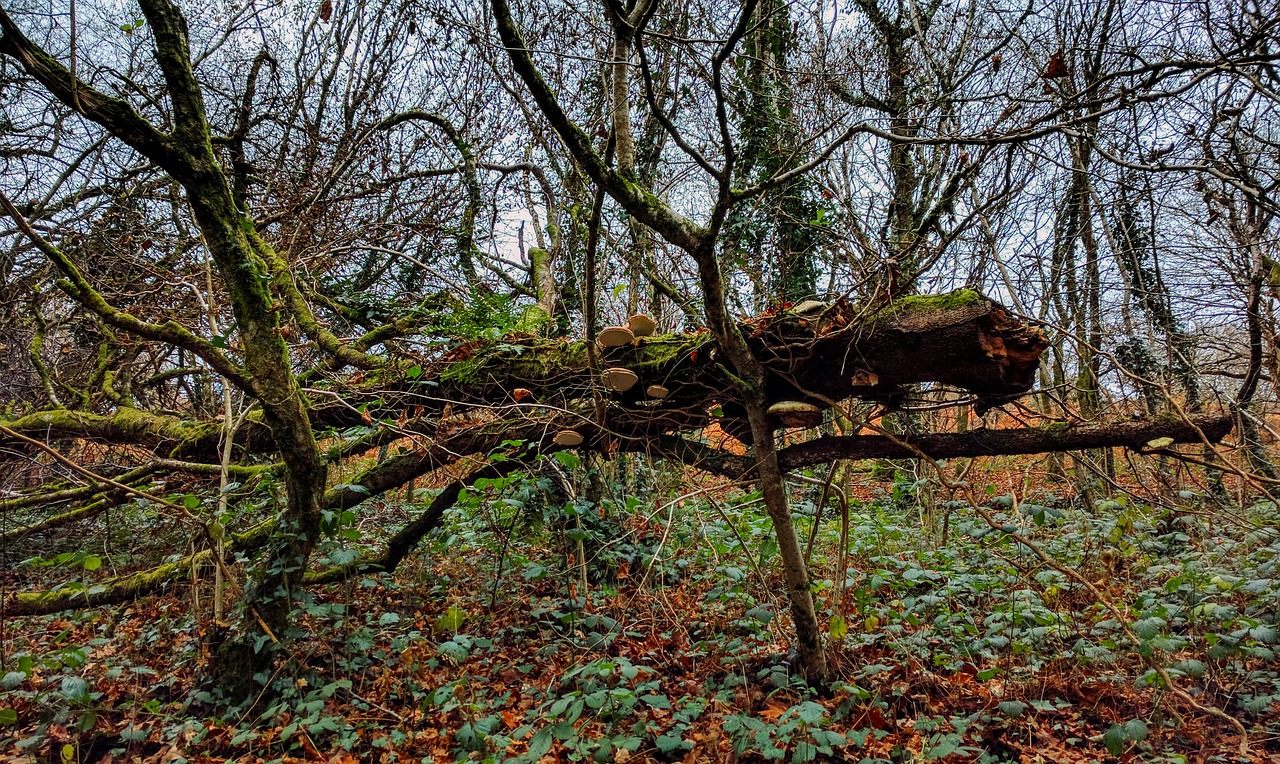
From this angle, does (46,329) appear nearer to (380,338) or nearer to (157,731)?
(380,338)

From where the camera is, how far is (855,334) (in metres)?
2.72

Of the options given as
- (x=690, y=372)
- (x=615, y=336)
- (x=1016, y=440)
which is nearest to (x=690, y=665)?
(x=690, y=372)

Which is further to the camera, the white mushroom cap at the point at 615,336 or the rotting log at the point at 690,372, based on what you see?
the white mushroom cap at the point at 615,336

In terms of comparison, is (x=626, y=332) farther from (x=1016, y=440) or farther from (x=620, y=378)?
(x=1016, y=440)

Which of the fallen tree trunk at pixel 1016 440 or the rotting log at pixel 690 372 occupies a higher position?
the rotting log at pixel 690 372

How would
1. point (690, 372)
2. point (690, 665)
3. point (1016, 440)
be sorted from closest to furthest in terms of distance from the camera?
point (1016, 440) → point (690, 372) → point (690, 665)

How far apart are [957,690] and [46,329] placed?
8.40 metres

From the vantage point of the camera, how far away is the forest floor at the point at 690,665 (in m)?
2.58

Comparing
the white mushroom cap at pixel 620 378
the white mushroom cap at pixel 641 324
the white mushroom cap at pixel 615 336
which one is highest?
the white mushroom cap at pixel 641 324

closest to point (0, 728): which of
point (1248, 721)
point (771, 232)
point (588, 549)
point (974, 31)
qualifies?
point (588, 549)

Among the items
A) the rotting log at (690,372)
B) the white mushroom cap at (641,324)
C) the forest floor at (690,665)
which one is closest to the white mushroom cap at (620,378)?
the rotting log at (690,372)

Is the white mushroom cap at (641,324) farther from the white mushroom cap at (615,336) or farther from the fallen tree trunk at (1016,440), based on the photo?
the fallen tree trunk at (1016,440)

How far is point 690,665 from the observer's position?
3500mm

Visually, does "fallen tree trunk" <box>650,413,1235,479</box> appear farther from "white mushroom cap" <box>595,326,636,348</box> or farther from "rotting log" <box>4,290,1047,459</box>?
"white mushroom cap" <box>595,326,636,348</box>
